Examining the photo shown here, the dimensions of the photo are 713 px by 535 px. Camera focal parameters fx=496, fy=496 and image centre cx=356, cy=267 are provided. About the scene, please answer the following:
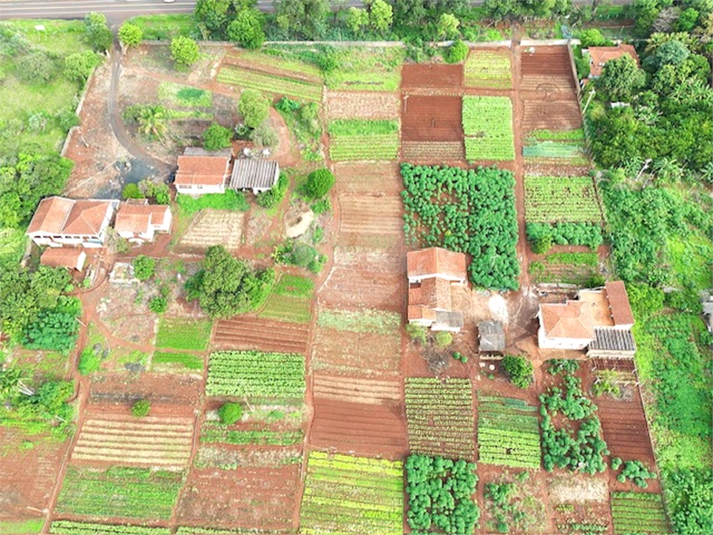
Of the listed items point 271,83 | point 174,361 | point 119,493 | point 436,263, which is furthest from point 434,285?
point 271,83

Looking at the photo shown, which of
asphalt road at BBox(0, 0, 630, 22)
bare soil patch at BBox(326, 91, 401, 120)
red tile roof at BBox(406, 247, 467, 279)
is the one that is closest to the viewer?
red tile roof at BBox(406, 247, 467, 279)

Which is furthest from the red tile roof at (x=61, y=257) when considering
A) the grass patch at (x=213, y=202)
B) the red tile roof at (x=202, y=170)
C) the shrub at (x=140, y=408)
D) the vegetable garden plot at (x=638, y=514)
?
the vegetable garden plot at (x=638, y=514)

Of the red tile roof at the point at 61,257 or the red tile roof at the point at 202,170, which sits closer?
the red tile roof at the point at 61,257

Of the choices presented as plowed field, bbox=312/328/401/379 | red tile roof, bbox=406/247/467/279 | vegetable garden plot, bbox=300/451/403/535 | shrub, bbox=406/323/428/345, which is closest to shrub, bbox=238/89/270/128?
red tile roof, bbox=406/247/467/279

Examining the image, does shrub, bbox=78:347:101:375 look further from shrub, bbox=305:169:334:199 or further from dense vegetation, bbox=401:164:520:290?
dense vegetation, bbox=401:164:520:290

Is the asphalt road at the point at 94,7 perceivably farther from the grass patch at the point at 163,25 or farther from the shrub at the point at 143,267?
the shrub at the point at 143,267

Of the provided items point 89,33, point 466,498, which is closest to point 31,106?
point 89,33

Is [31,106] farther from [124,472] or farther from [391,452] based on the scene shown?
[391,452]
